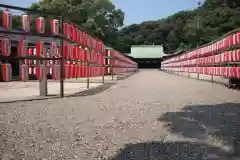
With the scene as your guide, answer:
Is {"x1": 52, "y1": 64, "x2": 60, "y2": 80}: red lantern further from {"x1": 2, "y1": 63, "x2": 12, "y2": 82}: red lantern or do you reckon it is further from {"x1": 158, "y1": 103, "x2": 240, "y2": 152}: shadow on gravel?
{"x1": 158, "y1": 103, "x2": 240, "y2": 152}: shadow on gravel

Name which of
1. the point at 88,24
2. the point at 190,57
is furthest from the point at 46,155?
the point at 88,24

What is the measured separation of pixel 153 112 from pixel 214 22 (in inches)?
2616

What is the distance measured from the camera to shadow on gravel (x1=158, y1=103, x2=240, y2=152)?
162 inches

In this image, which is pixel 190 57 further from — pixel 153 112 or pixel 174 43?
pixel 174 43

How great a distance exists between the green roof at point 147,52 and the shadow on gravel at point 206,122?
7630 cm

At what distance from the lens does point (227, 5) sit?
240 ft

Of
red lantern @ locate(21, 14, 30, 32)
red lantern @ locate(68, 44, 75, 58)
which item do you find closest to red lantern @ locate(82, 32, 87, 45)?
red lantern @ locate(68, 44, 75, 58)

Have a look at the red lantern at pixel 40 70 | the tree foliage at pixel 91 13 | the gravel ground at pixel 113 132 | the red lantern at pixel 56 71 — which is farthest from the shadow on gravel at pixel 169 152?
the tree foliage at pixel 91 13

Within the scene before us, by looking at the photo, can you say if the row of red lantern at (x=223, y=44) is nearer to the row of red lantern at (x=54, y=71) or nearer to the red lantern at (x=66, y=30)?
the row of red lantern at (x=54, y=71)

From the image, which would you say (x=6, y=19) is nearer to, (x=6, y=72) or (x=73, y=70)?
(x=6, y=72)

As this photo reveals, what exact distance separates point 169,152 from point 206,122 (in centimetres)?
212

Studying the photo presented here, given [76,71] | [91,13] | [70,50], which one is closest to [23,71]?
[70,50]

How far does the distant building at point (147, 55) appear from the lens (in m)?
82.2

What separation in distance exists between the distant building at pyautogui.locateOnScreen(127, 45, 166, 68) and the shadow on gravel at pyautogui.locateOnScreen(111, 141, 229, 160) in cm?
7794
